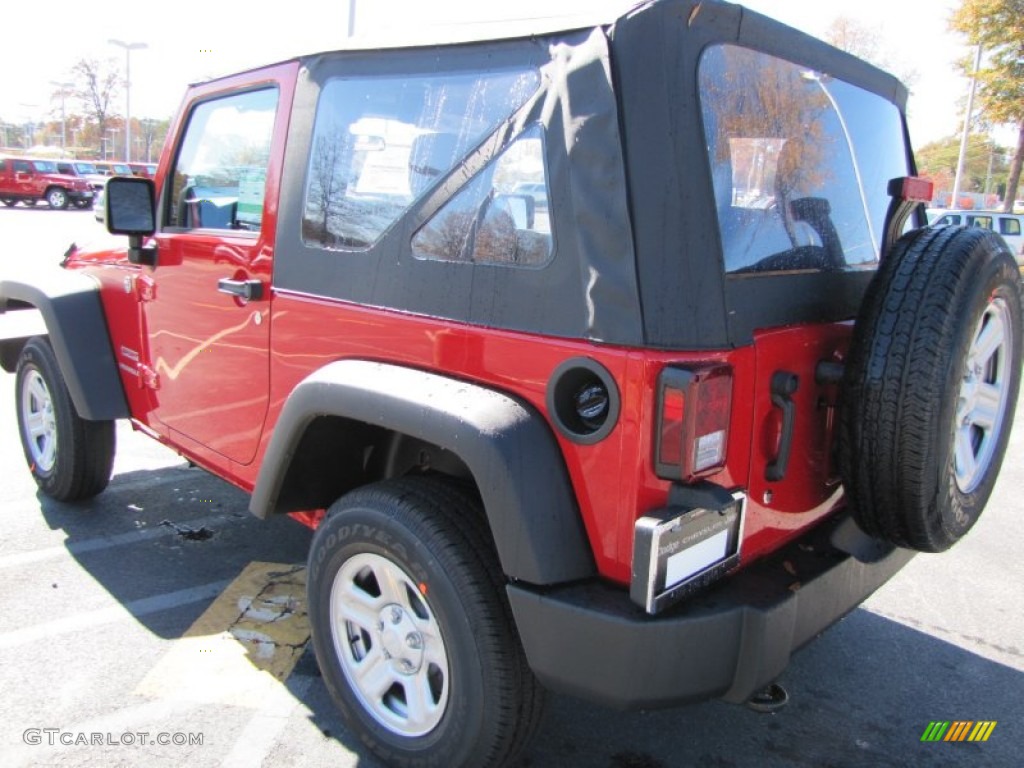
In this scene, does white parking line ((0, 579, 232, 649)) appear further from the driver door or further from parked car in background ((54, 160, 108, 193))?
parked car in background ((54, 160, 108, 193))

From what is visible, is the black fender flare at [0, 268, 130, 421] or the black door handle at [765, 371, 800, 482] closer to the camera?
the black door handle at [765, 371, 800, 482]

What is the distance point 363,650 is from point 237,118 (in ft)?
6.46

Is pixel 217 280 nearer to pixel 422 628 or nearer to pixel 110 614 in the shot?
pixel 110 614

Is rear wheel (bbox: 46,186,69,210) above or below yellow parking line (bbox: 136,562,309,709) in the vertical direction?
above

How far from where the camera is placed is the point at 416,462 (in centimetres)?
267

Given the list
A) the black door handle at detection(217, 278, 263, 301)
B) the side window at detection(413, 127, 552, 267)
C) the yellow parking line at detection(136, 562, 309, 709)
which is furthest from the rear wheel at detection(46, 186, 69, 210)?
the side window at detection(413, 127, 552, 267)

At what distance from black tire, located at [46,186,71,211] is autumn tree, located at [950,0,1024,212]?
27590mm

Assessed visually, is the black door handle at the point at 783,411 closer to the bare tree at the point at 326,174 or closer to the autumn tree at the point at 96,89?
the bare tree at the point at 326,174

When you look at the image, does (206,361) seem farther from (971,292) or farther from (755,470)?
(971,292)

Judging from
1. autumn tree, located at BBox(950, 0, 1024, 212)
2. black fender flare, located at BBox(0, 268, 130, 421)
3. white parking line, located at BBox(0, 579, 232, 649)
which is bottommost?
white parking line, located at BBox(0, 579, 232, 649)

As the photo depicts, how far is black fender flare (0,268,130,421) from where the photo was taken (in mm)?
3746

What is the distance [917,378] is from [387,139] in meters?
1.57

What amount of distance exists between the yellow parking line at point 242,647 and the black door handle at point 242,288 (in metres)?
1.29

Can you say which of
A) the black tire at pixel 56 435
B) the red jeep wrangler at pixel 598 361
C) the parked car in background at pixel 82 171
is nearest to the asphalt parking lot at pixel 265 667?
the black tire at pixel 56 435
